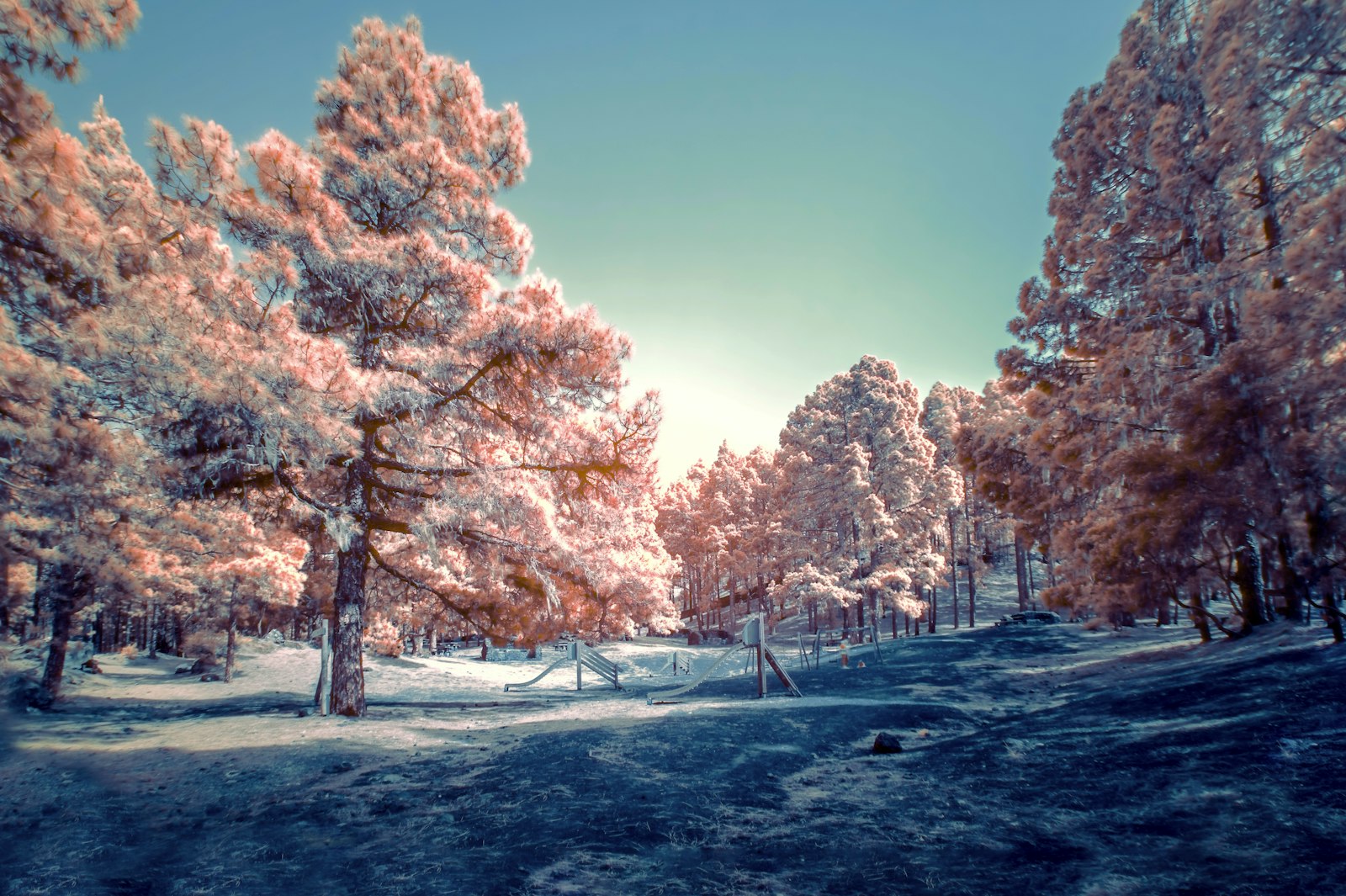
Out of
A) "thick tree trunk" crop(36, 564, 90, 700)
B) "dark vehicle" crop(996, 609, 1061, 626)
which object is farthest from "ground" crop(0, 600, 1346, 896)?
"dark vehicle" crop(996, 609, 1061, 626)

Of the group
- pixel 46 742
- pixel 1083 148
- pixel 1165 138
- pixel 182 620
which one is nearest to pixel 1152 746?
pixel 1165 138

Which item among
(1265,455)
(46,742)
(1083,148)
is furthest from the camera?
(1083,148)

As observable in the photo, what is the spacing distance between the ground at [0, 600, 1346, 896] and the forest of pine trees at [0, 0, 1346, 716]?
8.68 feet

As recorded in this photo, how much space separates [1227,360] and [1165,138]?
206 inches

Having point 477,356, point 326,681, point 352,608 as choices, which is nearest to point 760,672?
point 352,608

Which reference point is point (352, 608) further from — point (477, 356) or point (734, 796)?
point (734, 796)

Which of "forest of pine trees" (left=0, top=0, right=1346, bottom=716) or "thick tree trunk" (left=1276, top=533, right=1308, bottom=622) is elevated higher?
"forest of pine trees" (left=0, top=0, right=1346, bottom=716)

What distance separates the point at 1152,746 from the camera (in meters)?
6.91

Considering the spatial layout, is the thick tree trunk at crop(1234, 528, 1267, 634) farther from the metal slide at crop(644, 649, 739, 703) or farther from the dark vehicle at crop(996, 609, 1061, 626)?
the dark vehicle at crop(996, 609, 1061, 626)

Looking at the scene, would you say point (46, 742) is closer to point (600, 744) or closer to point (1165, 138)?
point (600, 744)

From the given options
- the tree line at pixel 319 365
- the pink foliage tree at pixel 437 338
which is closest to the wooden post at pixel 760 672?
the tree line at pixel 319 365

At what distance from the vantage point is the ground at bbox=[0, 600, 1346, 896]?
4.32 meters

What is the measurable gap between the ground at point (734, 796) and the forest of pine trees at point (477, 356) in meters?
2.64

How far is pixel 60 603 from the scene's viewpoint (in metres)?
13.8
